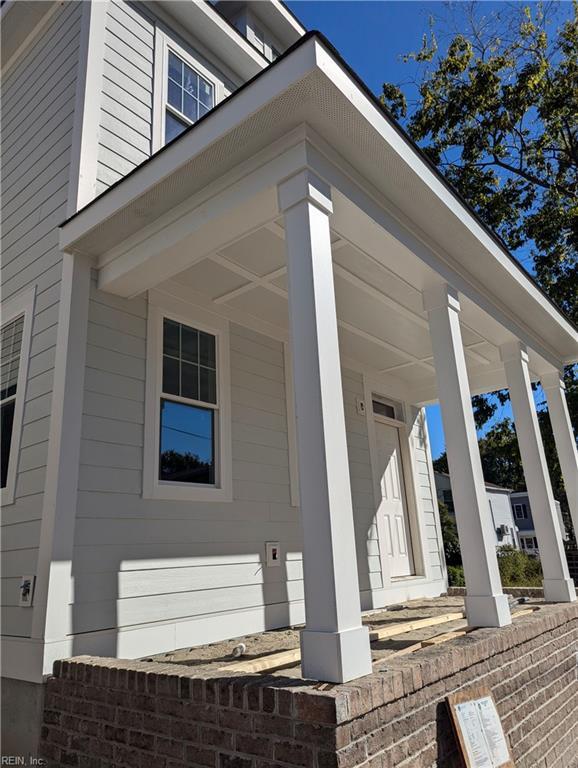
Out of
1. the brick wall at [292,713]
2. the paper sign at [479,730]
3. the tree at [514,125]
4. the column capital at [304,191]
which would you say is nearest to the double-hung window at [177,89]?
the column capital at [304,191]

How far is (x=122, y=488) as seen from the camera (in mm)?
3770

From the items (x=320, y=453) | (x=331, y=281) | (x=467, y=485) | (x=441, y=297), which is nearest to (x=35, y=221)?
(x=331, y=281)

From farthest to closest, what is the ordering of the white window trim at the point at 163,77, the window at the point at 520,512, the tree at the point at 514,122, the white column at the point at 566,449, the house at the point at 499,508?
1. the window at the point at 520,512
2. the house at the point at 499,508
3. the tree at the point at 514,122
4. the white column at the point at 566,449
5. the white window trim at the point at 163,77

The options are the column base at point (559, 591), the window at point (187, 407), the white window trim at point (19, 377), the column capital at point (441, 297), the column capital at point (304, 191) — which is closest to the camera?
the column capital at point (304, 191)

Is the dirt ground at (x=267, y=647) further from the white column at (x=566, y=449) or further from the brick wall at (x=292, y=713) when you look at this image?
the white column at (x=566, y=449)

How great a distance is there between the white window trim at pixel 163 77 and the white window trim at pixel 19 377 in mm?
1900

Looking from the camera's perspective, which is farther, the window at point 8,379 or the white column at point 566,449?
the white column at point 566,449

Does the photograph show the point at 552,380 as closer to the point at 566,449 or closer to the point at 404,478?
the point at 566,449

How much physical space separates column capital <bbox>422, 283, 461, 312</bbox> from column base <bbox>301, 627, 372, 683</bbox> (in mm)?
2603

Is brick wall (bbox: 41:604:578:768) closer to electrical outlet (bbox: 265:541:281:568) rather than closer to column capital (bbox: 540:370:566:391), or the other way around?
electrical outlet (bbox: 265:541:281:568)

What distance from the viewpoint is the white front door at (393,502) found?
21.7ft

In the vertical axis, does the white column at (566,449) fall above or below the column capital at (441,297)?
below

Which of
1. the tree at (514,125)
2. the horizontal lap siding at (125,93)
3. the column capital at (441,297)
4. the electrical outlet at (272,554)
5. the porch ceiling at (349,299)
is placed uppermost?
the tree at (514,125)

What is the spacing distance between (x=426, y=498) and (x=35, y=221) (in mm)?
5838
